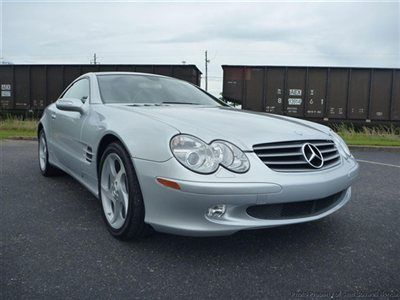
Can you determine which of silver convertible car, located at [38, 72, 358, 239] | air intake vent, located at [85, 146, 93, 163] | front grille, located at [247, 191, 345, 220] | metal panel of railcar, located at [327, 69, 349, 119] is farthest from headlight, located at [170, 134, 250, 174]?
metal panel of railcar, located at [327, 69, 349, 119]

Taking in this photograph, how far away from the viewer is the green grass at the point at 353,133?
10.8 meters

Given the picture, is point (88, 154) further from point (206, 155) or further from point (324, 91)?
point (324, 91)

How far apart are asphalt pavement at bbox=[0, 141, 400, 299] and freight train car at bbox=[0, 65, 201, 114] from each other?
38.8 feet

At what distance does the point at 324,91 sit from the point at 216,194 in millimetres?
12294

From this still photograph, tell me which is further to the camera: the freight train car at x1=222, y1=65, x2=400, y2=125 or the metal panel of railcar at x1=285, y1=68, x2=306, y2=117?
the metal panel of railcar at x1=285, y1=68, x2=306, y2=117

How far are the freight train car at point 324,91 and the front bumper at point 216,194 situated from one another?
11.5m

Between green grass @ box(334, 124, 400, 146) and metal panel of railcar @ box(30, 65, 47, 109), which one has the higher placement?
metal panel of railcar @ box(30, 65, 47, 109)

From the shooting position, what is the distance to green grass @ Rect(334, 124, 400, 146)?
10.7m

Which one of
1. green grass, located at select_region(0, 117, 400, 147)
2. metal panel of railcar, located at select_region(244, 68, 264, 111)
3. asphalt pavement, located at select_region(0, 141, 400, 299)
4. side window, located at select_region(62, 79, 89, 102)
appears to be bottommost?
asphalt pavement, located at select_region(0, 141, 400, 299)

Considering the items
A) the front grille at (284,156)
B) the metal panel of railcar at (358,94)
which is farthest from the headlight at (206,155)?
the metal panel of railcar at (358,94)

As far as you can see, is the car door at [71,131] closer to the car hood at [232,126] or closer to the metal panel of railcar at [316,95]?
the car hood at [232,126]

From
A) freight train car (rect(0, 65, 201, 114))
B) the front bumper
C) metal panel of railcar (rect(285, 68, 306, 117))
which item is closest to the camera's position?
the front bumper

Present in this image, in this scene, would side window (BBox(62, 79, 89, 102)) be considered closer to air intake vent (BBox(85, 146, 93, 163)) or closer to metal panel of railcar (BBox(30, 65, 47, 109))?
air intake vent (BBox(85, 146, 93, 163))

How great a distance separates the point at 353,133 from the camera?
12.3 meters
